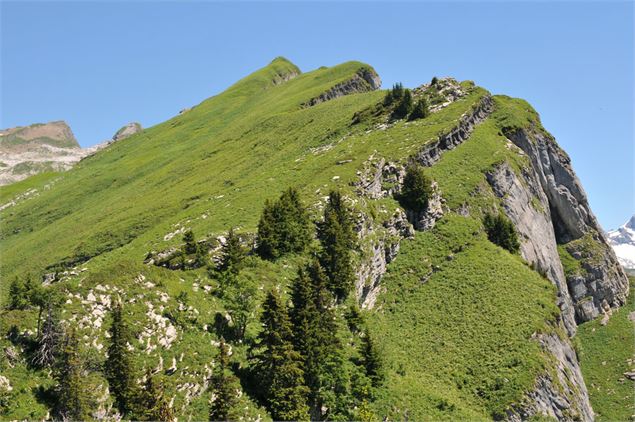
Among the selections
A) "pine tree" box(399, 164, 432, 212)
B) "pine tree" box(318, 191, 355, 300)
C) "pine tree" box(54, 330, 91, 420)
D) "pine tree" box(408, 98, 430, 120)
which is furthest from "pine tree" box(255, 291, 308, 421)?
"pine tree" box(408, 98, 430, 120)

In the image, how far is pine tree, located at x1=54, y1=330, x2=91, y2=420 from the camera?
99.3 feet

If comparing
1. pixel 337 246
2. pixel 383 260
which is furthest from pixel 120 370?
pixel 383 260

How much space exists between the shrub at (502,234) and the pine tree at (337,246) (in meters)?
25.8

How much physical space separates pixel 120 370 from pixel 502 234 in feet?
198

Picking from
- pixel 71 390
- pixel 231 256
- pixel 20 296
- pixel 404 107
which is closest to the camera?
pixel 71 390

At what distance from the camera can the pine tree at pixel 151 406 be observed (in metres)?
31.3

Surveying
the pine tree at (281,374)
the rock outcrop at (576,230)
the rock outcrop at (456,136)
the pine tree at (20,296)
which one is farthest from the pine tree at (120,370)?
the rock outcrop at (576,230)

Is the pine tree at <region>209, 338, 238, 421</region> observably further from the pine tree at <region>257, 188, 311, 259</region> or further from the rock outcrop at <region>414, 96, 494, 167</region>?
the rock outcrop at <region>414, 96, 494, 167</region>

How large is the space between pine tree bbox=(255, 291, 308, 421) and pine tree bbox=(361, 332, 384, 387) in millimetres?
8091

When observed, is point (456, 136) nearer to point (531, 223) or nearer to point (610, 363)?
point (531, 223)

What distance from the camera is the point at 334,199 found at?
6378 cm

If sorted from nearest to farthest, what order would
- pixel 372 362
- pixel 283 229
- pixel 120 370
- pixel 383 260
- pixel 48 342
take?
pixel 48 342 → pixel 120 370 → pixel 372 362 → pixel 283 229 → pixel 383 260

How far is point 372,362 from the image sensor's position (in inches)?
1791

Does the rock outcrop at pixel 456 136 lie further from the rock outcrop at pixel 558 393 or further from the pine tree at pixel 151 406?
the pine tree at pixel 151 406
